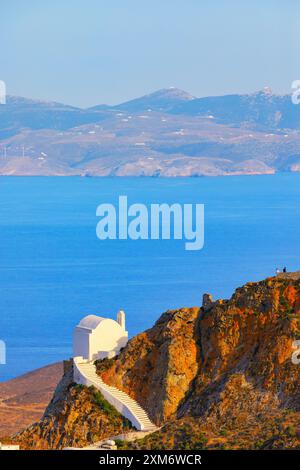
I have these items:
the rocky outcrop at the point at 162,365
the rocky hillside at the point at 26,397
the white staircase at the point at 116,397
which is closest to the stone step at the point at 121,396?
the white staircase at the point at 116,397

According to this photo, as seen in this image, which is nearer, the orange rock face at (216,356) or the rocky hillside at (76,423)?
the orange rock face at (216,356)

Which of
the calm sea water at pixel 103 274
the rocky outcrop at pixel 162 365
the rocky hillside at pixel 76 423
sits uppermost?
the calm sea water at pixel 103 274

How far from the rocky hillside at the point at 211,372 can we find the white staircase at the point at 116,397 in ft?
0.74

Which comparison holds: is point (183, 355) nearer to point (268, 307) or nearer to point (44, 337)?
point (268, 307)

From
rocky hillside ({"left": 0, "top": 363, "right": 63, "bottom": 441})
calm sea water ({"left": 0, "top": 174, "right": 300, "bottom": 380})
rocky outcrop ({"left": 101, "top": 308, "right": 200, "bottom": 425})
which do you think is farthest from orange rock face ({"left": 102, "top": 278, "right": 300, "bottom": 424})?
calm sea water ({"left": 0, "top": 174, "right": 300, "bottom": 380})

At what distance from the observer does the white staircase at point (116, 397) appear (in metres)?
37.1

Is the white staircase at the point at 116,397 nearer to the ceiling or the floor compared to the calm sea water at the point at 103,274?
nearer to the floor

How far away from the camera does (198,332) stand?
1527 inches

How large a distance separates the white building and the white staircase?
57 cm

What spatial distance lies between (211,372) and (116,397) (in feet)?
7.85

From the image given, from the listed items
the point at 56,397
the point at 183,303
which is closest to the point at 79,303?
the point at 183,303

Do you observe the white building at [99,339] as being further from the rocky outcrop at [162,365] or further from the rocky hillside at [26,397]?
the rocky hillside at [26,397]

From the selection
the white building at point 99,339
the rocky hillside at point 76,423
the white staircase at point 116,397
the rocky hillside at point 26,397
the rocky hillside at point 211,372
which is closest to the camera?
the rocky hillside at point 211,372

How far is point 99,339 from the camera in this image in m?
40.4
